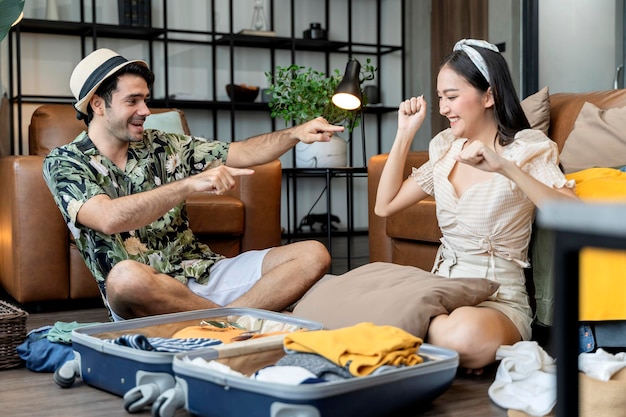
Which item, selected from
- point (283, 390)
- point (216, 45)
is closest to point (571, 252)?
point (283, 390)

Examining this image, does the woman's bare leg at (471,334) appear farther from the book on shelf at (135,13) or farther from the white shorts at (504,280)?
the book on shelf at (135,13)

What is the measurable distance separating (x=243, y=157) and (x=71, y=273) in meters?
1.01

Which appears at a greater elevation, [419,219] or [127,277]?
[419,219]

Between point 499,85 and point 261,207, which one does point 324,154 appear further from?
point 499,85

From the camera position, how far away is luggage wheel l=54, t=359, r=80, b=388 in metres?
2.04

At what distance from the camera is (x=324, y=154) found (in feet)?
14.0

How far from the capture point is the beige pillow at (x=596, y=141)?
2.70 metres

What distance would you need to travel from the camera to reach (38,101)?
19.5 feet

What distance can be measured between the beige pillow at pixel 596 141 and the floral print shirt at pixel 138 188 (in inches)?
47.3

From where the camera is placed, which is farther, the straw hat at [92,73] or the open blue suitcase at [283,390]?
the straw hat at [92,73]

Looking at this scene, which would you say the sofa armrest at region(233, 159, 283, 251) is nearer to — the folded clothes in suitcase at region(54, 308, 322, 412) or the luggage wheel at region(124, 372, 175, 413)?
the folded clothes in suitcase at region(54, 308, 322, 412)

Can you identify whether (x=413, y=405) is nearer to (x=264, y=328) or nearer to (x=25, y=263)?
(x=264, y=328)

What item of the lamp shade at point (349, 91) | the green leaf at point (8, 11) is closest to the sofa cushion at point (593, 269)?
the lamp shade at point (349, 91)

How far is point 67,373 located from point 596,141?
1.84 m
